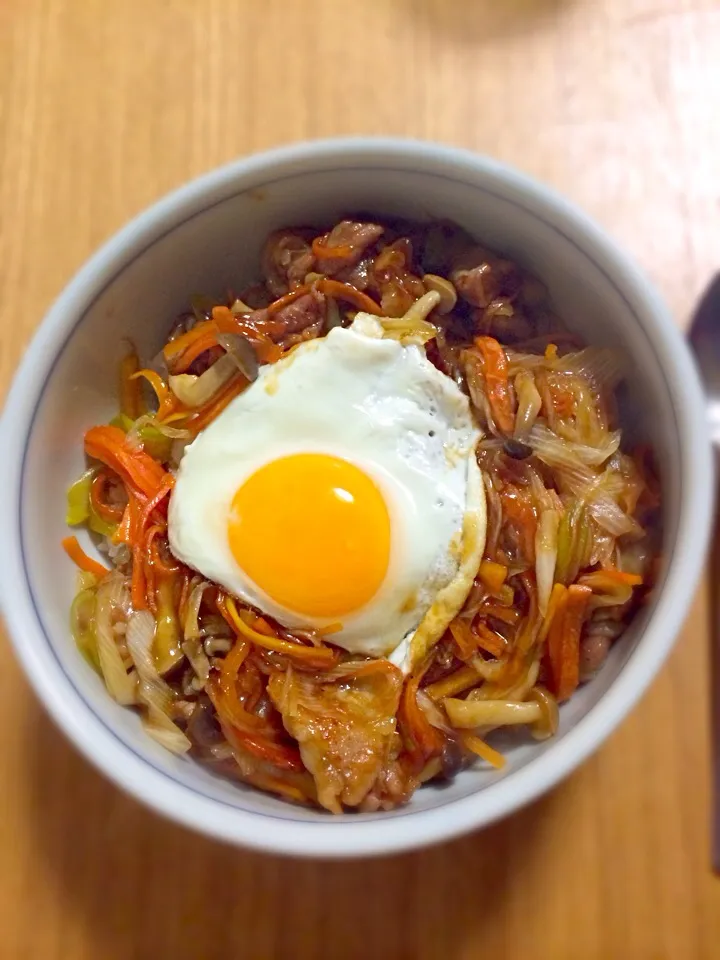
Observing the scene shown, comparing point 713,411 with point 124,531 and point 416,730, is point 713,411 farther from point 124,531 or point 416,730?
point 124,531

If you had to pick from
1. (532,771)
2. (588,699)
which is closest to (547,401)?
(588,699)

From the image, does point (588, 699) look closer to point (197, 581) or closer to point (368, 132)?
point (197, 581)

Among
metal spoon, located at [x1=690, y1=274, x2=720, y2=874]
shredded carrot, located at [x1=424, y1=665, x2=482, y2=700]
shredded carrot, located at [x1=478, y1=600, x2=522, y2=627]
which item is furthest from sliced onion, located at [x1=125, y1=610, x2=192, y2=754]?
metal spoon, located at [x1=690, y1=274, x2=720, y2=874]

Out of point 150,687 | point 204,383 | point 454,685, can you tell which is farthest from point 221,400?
point 454,685

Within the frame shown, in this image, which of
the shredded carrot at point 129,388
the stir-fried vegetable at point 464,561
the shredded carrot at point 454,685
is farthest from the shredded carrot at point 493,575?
the shredded carrot at point 129,388

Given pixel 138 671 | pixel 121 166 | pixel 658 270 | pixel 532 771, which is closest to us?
pixel 532 771
